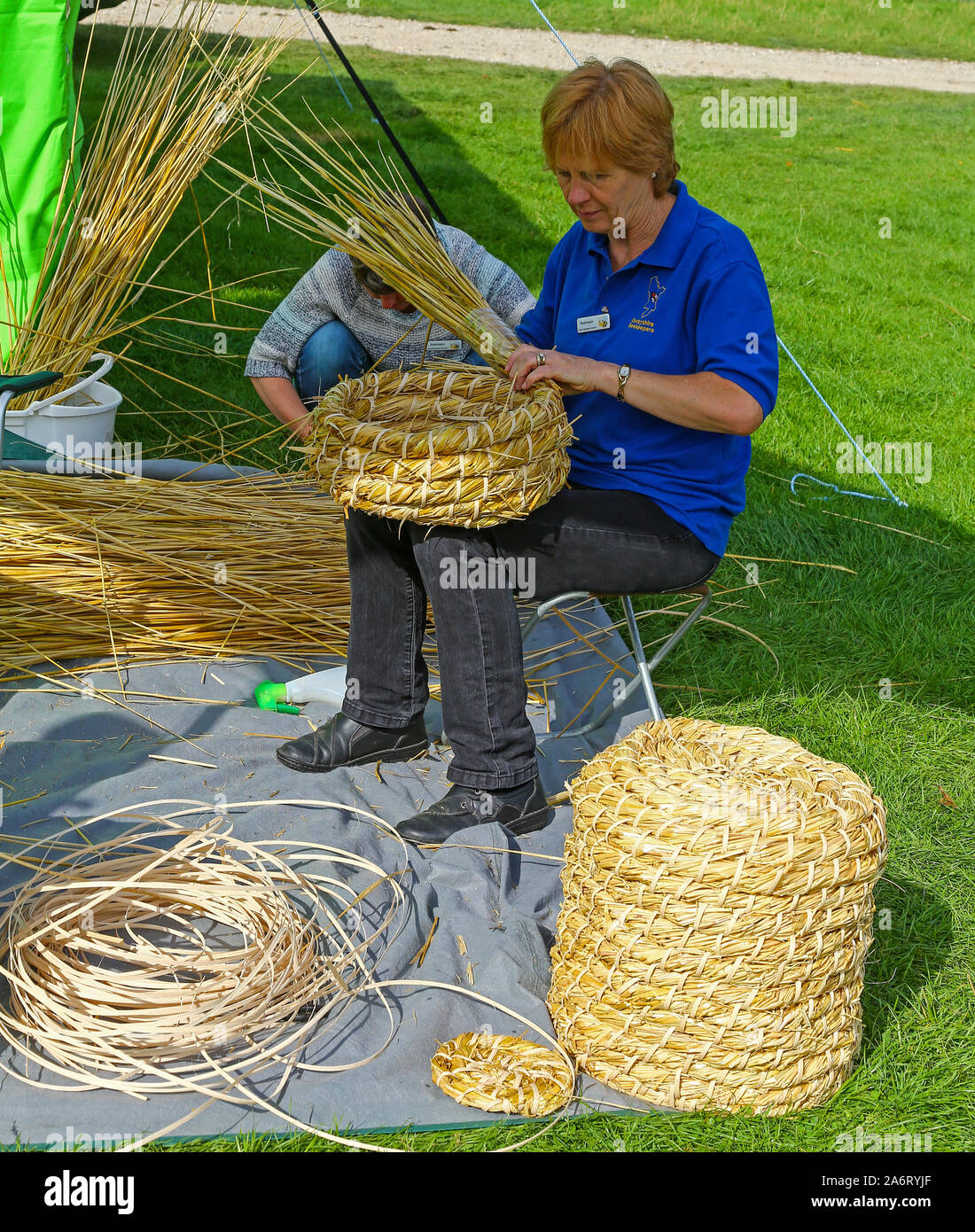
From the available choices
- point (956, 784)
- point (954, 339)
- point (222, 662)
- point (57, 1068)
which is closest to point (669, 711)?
point (956, 784)

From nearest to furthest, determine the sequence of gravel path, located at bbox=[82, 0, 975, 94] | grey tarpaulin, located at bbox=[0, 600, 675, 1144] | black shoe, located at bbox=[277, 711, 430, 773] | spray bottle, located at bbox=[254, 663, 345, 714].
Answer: grey tarpaulin, located at bbox=[0, 600, 675, 1144] < black shoe, located at bbox=[277, 711, 430, 773] < spray bottle, located at bbox=[254, 663, 345, 714] < gravel path, located at bbox=[82, 0, 975, 94]

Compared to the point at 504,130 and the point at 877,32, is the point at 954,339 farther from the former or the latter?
the point at 877,32

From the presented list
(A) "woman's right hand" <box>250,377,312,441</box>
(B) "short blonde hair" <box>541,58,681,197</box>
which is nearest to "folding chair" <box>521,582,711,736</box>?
(B) "short blonde hair" <box>541,58,681,197</box>

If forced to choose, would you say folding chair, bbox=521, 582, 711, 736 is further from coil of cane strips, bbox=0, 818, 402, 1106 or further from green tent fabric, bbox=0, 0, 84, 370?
green tent fabric, bbox=0, 0, 84, 370

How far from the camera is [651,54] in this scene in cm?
1033

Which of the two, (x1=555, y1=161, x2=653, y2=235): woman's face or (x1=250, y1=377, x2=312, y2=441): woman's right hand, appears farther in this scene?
(x1=250, y1=377, x2=312, y2=441): woman's right hand

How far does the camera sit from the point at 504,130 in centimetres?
824

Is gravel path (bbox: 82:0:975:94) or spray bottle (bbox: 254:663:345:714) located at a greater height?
gravel path (bbox: 82:0:975:94)

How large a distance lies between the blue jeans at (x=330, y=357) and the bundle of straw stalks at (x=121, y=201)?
531 mm

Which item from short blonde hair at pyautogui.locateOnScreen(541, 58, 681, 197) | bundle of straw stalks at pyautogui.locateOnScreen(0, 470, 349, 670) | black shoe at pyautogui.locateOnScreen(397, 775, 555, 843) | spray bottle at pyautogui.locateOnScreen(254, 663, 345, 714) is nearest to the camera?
short blonde hair at pyautogui.locateOnScreen(541, 58, 681, 197)

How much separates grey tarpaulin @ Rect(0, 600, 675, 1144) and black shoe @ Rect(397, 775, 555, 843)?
1.3 inches

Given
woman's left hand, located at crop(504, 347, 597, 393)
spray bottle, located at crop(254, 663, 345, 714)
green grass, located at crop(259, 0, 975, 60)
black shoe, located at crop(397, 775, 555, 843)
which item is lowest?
black shoe, located at crop(397, 775, 555, 843)

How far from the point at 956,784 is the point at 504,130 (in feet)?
22.3

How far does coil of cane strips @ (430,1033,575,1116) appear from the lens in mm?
1690
